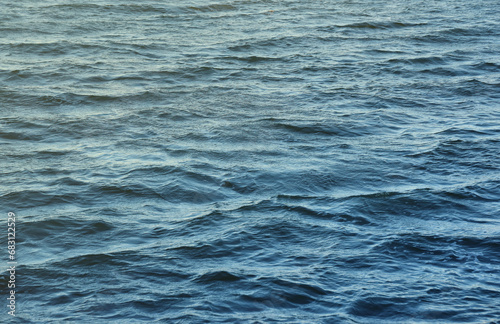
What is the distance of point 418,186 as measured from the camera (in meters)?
7.43

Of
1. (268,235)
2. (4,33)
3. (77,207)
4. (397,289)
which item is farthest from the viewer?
(4,33)

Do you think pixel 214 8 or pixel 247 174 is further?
pixel 214 8

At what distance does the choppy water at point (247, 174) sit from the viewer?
5.26 m

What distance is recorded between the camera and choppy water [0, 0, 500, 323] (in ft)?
17.3

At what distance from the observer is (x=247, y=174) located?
785cm

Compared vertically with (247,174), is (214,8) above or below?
above

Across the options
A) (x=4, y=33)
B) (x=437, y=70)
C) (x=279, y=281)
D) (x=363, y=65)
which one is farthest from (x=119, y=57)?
(x=279, y=281)

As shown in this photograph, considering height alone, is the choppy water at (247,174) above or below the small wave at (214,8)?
below

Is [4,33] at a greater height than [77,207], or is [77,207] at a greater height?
Result: [4,33]

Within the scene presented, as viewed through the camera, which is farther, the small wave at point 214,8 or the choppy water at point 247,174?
the small wave at point 214,8

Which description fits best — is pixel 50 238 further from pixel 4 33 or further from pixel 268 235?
pixel 4 33

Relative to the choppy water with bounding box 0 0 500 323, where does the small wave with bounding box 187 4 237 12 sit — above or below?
above

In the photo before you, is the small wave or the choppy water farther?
the small wave

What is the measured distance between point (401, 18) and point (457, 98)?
723 centimetres
